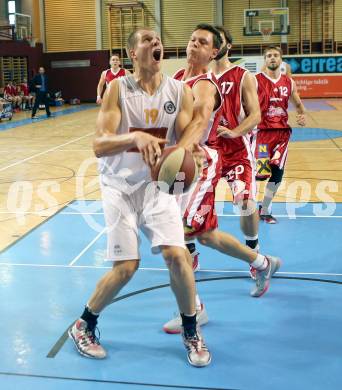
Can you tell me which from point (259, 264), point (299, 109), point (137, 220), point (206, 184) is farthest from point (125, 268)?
point (299, 109)

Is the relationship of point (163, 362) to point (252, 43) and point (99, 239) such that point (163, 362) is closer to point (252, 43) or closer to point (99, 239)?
point (99, 239)

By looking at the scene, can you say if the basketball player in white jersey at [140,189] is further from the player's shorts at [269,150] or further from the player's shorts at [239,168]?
the player's shorts at [269,150]

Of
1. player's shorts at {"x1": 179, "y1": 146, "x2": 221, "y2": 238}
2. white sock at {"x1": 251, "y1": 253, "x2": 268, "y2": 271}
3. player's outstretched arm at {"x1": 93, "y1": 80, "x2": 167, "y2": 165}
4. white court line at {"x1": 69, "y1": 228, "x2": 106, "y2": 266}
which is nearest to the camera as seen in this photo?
player's outstretched arm at {"x1": 93, "y1": 80, "x2": 167, "y2": 165}

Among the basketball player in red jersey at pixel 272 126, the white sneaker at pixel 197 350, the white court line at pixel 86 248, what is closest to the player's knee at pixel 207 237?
the white sneaker at pixel 197 350

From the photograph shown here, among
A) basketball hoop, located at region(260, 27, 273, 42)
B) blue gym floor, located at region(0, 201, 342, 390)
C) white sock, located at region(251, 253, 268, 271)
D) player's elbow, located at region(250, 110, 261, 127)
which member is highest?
basketball hoop, located at region(260, 27, 273, 42)

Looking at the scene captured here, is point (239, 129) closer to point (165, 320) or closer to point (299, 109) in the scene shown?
point (165, 320)

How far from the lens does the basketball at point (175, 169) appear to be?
321 cm

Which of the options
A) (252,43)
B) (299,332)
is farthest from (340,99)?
(299,332)

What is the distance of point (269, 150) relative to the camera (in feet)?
22.5

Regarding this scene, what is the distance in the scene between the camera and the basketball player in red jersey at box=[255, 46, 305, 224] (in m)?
6.80

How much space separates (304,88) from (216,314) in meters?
23.2

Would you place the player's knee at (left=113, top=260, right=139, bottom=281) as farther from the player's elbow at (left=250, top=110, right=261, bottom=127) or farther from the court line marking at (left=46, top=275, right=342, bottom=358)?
the player's elbow at (left=250, top=110, right=261, bottom=127)

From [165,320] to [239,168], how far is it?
5.12ft

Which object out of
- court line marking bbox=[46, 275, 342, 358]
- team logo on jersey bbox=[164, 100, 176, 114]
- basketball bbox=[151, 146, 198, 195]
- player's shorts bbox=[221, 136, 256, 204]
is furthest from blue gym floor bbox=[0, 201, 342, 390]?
team logo on jersey bbox=[164, 100, 176, 114]
